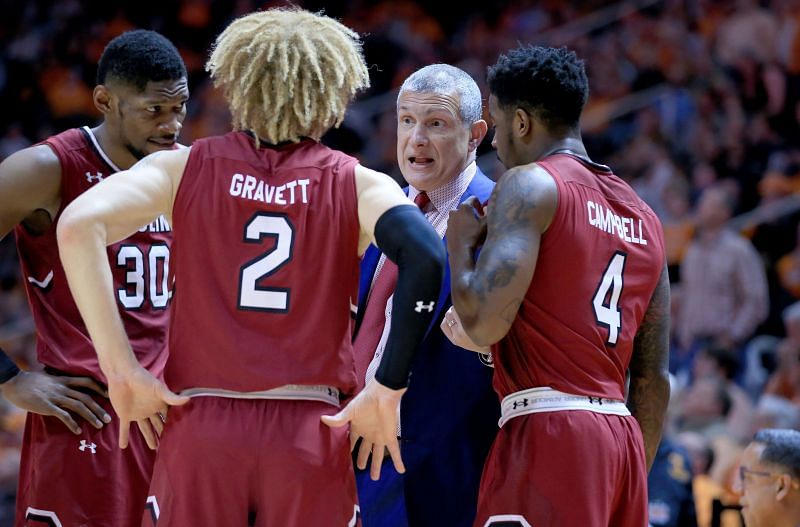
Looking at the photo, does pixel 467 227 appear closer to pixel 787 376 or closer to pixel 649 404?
pixel 649 404

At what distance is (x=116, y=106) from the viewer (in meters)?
5.03

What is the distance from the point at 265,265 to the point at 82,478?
5.25 ft

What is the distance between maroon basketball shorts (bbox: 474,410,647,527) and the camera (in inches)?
158

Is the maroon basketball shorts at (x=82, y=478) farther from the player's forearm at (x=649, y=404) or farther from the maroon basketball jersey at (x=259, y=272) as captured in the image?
the player's forearm at (x=649, y=404)

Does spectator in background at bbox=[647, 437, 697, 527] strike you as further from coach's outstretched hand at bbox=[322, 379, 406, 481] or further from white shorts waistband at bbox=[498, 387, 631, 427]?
coach's outstretched hand at bbox=[322, 379, 406, 481]

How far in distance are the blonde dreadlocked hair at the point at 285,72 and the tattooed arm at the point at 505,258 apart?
66 cm

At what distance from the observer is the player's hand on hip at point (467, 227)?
167 inches

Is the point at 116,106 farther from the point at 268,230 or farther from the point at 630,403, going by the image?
the point at 630,403

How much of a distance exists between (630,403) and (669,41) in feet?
31.1

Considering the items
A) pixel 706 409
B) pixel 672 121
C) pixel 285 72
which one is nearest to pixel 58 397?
pixel 285 72

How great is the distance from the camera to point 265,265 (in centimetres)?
372

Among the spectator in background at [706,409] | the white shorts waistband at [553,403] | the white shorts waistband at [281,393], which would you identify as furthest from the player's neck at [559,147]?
the spectator in background at [706,409]

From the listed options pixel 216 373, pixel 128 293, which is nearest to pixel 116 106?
pixel 128 293

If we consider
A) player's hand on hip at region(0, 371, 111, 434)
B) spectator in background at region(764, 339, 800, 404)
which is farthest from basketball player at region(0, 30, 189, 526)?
spectator in background at region(764, 339, 800, 404)
